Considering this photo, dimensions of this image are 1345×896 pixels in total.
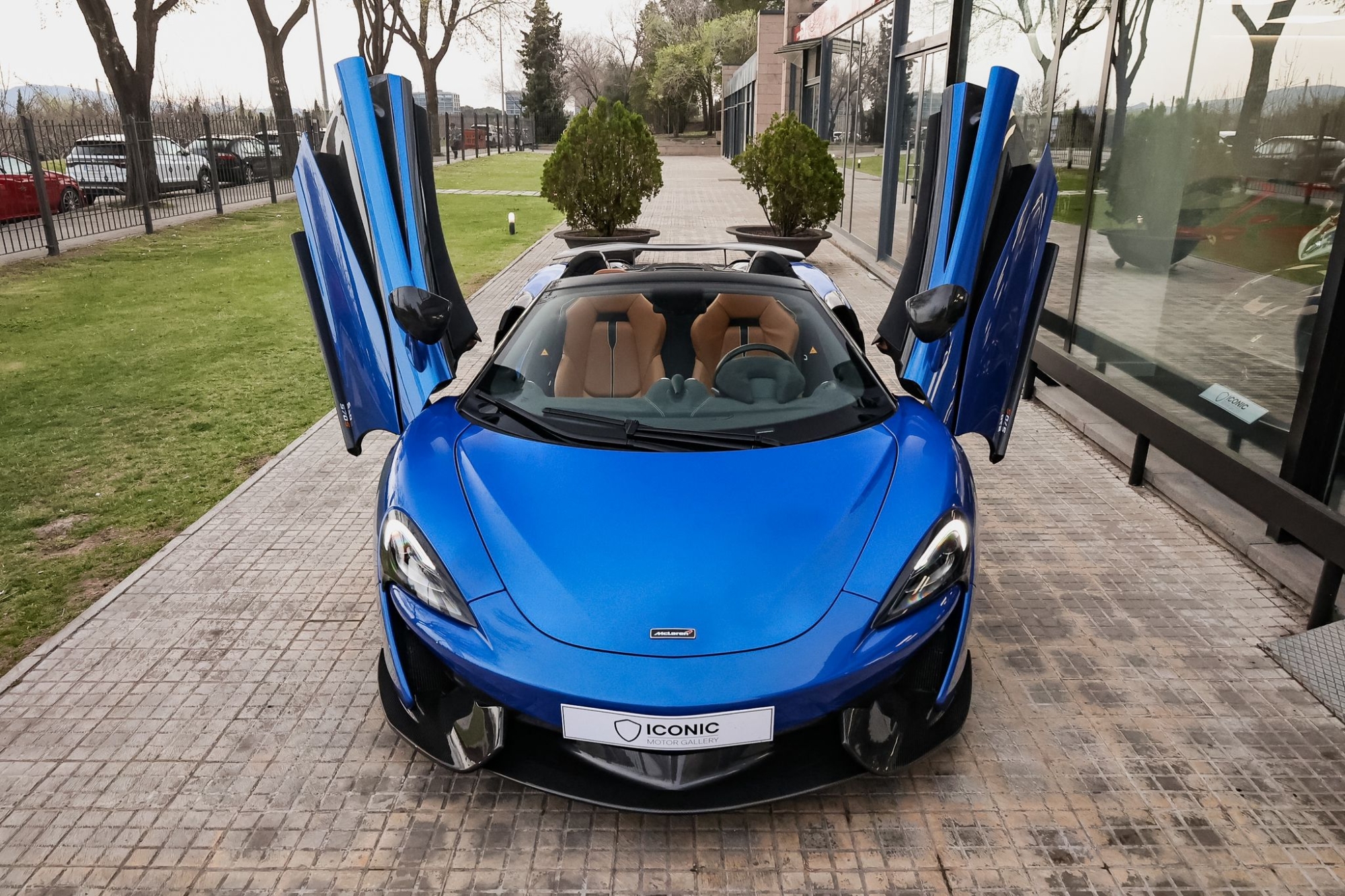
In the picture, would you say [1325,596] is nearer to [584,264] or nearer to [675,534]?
[675,534]

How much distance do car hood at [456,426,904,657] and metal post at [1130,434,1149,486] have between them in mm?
3087

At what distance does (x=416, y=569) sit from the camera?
2859 millimetres

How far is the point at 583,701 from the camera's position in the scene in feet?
8.10

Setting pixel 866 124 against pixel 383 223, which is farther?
pixel 866 124

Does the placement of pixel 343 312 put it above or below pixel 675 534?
above

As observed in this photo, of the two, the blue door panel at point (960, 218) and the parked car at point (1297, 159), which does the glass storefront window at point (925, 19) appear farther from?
the blue door panel at point (960, 218)

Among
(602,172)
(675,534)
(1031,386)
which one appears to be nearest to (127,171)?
(602,172)

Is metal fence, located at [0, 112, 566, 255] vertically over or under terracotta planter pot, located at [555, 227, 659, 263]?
over

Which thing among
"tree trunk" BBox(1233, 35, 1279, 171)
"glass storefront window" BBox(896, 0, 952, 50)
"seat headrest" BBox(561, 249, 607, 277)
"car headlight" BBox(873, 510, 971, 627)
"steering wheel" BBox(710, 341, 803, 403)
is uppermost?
"glass storefront window" BBox(896, 0, 952, 50)

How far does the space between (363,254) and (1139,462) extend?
455cm

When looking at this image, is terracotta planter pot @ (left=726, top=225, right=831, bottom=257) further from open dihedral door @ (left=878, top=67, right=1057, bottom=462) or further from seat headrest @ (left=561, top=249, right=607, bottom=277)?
open dihedral door @ (left=878, top=67, right=1057, bottom=462)

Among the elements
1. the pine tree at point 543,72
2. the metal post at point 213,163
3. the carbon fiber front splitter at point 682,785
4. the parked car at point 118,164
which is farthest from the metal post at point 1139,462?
the pine tree at point 543,72

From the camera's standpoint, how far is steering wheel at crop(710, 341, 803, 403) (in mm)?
3623

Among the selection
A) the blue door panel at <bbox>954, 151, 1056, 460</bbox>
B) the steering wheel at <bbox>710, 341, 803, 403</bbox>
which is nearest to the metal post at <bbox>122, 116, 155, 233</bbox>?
the steering wheel at <bbox>710, 341, 803, 403</bbox>
